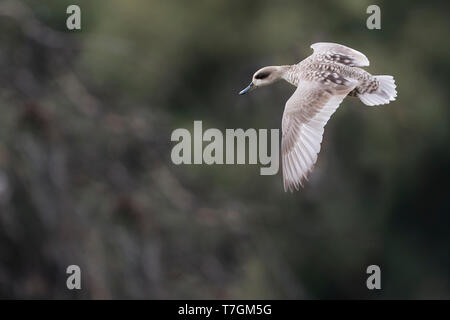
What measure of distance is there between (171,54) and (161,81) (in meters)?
0.33

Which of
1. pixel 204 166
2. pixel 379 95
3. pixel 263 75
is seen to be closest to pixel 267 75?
pixel 263 75

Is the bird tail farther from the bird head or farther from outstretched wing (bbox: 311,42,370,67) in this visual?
the bird head

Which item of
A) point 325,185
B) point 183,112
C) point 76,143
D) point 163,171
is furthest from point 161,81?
point 76,143

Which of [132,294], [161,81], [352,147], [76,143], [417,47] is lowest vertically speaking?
[132,294]

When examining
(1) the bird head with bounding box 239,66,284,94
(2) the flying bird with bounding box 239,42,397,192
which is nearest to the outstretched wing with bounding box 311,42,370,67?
(2) the flying bird with bounding box 239,42,397,192

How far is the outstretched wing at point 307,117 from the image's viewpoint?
239cm

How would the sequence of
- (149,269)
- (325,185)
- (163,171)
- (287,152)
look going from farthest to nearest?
(325,185) → (163,171) → (149,269) → (287,152)

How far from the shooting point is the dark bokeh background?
4.25m

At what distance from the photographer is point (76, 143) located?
174 inches

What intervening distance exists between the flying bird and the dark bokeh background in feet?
5.05

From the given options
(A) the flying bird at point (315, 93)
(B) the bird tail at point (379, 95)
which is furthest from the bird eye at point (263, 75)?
(B) the bird tail at point (379, 95)

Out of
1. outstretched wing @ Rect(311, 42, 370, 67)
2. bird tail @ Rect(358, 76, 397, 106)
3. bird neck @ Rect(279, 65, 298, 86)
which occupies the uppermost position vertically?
outstretched wing @ Rect(311, 42, 370, 67)

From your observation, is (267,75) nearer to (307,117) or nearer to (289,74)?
(289,74)

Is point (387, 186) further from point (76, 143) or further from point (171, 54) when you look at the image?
point (76, 143)
